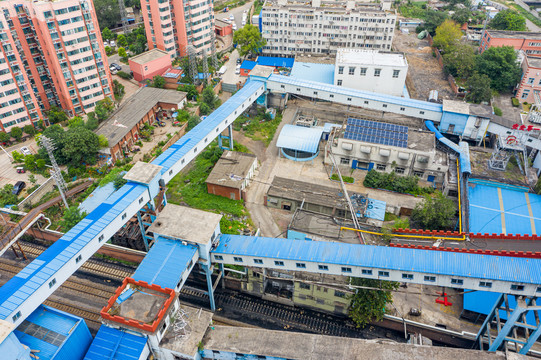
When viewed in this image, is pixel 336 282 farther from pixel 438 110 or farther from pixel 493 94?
pixel 493 94

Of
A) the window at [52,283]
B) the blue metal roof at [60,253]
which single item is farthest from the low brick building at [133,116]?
the window at [52,283]

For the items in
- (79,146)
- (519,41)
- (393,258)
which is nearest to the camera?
(393,258)

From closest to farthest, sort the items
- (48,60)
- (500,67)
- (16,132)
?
(16,132), (48,60), (500,67)

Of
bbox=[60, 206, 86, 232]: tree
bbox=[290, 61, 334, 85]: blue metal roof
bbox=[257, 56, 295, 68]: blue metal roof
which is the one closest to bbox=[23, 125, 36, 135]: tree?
→ bbox=[60, 206, 86, 232]: tree

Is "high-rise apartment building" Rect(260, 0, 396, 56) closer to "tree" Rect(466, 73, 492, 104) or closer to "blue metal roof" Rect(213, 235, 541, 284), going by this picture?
"tree" Rect(466, 73, 492, 104)

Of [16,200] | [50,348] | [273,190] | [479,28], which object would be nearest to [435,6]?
[479,28]

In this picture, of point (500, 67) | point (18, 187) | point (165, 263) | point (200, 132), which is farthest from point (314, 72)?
point (18, 187)

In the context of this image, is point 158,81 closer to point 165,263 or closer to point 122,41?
point 122,41

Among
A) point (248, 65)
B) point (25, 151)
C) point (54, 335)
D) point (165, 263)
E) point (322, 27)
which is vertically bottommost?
point (25, 151)
